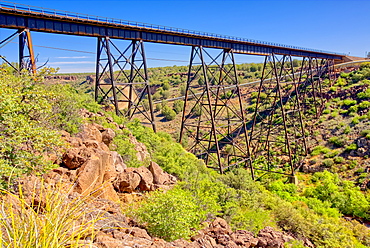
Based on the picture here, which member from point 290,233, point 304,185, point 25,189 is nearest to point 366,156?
point 304,185

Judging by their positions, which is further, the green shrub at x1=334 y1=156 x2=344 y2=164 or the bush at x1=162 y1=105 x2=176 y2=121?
the bush at x1=162 y1=105 x2=176 y2=121

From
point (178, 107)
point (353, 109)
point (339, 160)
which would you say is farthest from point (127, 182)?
point (178, 107)

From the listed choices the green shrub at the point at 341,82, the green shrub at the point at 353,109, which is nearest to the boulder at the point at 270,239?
the green shrub at the point at 353,109

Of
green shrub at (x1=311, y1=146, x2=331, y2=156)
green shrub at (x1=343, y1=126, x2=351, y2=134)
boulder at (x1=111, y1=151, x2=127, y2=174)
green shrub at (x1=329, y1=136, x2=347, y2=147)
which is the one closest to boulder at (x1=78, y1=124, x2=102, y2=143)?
boulder at (x1=111, y1=151, x2=127, y2=174)

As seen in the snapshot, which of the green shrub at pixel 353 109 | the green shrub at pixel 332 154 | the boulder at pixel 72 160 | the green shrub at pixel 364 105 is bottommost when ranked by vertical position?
the green shrub at pixel 332 154

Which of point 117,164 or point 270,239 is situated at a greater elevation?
point 117,164

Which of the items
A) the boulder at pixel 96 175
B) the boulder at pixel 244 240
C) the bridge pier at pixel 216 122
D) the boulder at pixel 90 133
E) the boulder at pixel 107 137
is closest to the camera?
the boulder at pixel 96 175

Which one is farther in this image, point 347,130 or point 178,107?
point 178,107

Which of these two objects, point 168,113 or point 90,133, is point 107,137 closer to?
point 90,133

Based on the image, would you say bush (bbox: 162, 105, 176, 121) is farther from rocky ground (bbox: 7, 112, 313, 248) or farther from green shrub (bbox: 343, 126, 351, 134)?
rocky ground (bbox: 7, 112, 313, 248)

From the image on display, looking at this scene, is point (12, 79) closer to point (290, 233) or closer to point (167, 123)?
point (290, 233)

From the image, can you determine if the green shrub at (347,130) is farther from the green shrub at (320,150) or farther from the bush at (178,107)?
the bush at (178,107)

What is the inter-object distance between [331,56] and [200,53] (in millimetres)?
26042

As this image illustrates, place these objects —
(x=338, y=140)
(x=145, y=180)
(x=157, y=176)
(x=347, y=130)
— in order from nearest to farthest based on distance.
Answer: (x=145, y=180) < (x=157, y=176) < (x=338, y=140) < (x=347, y=130)
